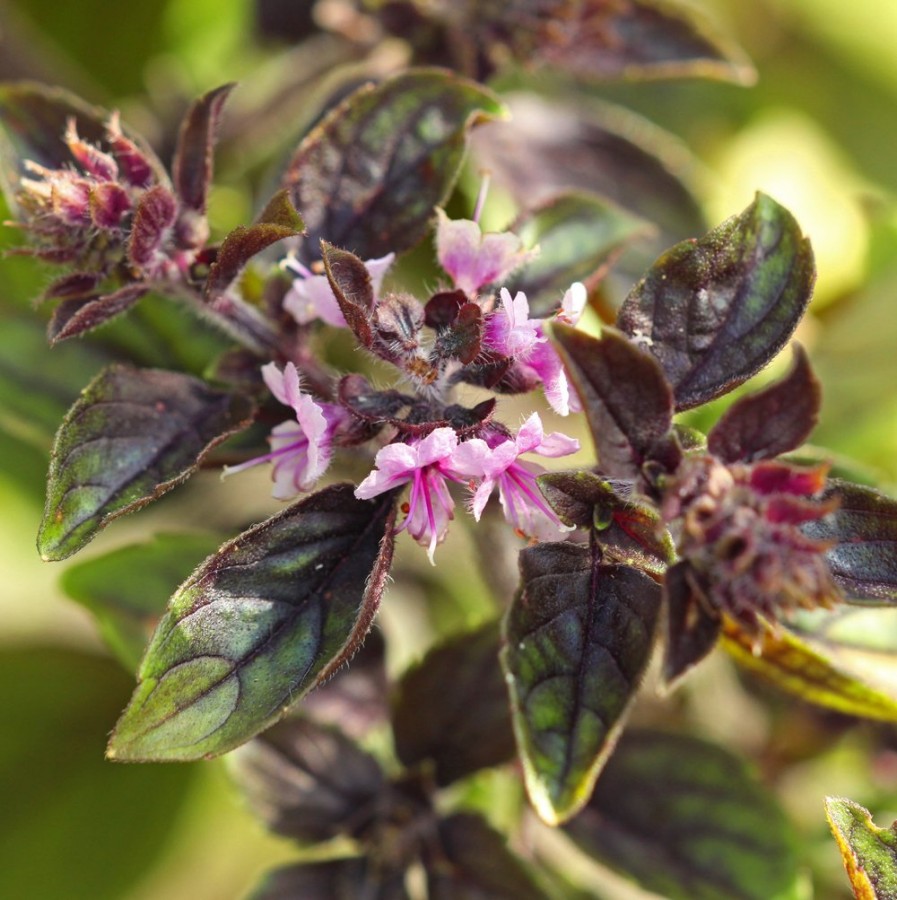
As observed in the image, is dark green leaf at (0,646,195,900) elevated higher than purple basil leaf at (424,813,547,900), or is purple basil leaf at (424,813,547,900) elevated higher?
purple basil leaf at (424,813,547,900)

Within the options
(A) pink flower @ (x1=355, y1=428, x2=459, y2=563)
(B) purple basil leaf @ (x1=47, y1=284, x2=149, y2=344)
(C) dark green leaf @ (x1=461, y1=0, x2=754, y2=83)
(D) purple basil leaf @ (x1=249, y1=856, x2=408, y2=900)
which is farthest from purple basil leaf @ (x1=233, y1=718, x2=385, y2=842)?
(C) dark green leaf @ (x1=461, y1=0, x2=754, y2=83)

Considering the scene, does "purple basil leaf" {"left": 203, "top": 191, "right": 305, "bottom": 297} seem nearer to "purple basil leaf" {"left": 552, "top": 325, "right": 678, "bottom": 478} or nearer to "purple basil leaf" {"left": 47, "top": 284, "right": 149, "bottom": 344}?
"purple basil leaf" {"left": 47, "top": 284, "right": 149, "bottom": 344}

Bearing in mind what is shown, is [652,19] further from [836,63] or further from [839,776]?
[836,63]

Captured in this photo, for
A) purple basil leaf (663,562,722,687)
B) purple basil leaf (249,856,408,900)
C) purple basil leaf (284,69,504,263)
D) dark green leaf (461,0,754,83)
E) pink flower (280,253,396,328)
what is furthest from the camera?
dark green leaf (461,0,754,83)

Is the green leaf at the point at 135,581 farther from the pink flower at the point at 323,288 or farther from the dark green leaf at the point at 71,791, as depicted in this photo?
the dark green leaf at the point at 71,791

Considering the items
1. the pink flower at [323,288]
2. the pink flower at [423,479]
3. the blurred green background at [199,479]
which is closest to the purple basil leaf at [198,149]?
the pink flower at [323,288]

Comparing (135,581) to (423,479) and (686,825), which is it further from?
(686,825)

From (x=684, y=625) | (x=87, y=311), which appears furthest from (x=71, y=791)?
(x=684, y=625)

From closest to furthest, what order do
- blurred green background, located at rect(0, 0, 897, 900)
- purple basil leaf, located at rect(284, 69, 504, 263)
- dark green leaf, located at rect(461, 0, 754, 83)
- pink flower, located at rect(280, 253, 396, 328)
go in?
pink flower, located at rect(280, 253, 396, 328) < purple basil leaf, located at rect(284, 69, 504, 263) < dark green leaf, located at rect(461, 0, 754, 83) < blurred green background, located at rect(0, 0, 897, 900)
